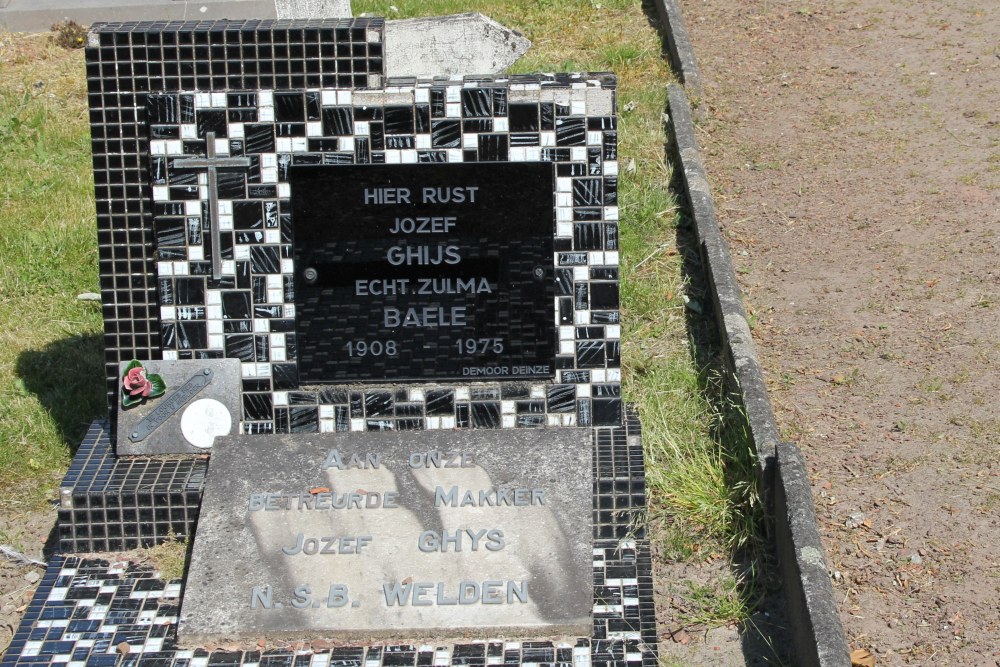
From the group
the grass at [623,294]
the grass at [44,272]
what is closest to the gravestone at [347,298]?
the grass at [623,294]

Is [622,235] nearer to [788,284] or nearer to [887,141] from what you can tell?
[788,284]

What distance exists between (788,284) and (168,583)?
3719mm

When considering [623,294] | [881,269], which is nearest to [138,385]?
[623,294]

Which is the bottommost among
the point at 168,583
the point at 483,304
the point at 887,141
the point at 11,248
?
the point at 168,583

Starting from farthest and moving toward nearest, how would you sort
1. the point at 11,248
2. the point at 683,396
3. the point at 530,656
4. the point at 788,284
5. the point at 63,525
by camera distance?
the point at 11,248
the point at 788,284
the point at 683,396
the point at 63,525
the point at 530,656

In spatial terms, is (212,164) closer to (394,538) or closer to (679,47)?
(394,538)

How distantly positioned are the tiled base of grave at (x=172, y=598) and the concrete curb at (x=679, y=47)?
458 centimetres

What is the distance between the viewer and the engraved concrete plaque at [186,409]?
15.2ft

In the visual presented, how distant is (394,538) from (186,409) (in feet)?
3.36

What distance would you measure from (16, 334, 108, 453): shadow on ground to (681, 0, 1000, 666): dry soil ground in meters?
3.13

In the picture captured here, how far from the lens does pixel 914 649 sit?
4.17 metres

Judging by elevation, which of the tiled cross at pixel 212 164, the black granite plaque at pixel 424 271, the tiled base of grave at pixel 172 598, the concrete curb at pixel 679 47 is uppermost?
the concrete curb at pixel 679 47

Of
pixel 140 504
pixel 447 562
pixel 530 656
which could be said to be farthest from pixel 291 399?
pixel 530 656

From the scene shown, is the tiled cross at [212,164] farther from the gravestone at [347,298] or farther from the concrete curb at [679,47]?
the concrete curb at [679,47]
